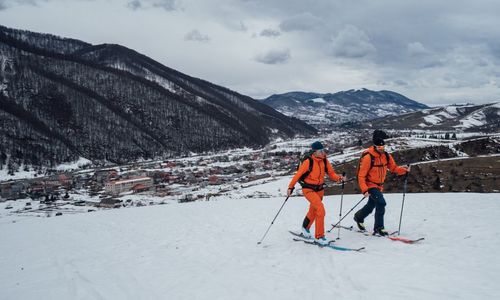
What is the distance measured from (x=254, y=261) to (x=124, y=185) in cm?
8801

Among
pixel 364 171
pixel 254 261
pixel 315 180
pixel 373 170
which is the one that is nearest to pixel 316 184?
pixel 315 180

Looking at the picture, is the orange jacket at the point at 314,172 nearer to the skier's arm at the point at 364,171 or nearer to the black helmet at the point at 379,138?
the skier's arm at the point at 364,171

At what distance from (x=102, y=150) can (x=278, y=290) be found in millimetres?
167913

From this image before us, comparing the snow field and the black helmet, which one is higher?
the black helmet

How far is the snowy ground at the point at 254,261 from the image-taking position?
636cm

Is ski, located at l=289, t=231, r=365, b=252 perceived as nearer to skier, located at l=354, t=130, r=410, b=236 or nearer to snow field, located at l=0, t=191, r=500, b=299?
snow field, located at l=0, t=191, r=500, b=299

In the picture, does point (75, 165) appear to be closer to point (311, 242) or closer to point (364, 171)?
point (311, 242)

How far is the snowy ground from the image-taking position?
Result: 6363 millimetres

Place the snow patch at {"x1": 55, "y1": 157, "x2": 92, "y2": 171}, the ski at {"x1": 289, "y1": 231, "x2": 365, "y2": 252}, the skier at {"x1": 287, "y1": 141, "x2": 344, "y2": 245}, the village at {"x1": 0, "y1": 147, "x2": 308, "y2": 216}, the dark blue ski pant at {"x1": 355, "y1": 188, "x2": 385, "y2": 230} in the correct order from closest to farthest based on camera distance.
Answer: the ski at {"x1": 289, "y1": 231, "x2": 365, "y2": 252}, the skier at {"x1": 287, "y1": 141, "x2": 344, "y2": 245}, the dark blue ski pant at {"x1": 355, "y1": 188, "x2": 385, "y2": 230}, the village at {"x1": 0, "y1": 147, "x2": 308, "y2": 216}, the snow patch at {"x1": 55, "y1": 157, "x2": 92, "y2": 171}

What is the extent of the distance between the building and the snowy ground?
248ft

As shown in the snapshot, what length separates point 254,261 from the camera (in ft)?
27.8

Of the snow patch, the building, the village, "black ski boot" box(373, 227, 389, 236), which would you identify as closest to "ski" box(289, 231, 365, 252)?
"black ski boot" box(373, 227, 389, 236)

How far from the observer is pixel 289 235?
10953 mm

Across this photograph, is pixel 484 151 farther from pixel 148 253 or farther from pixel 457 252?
pixel 148 253
